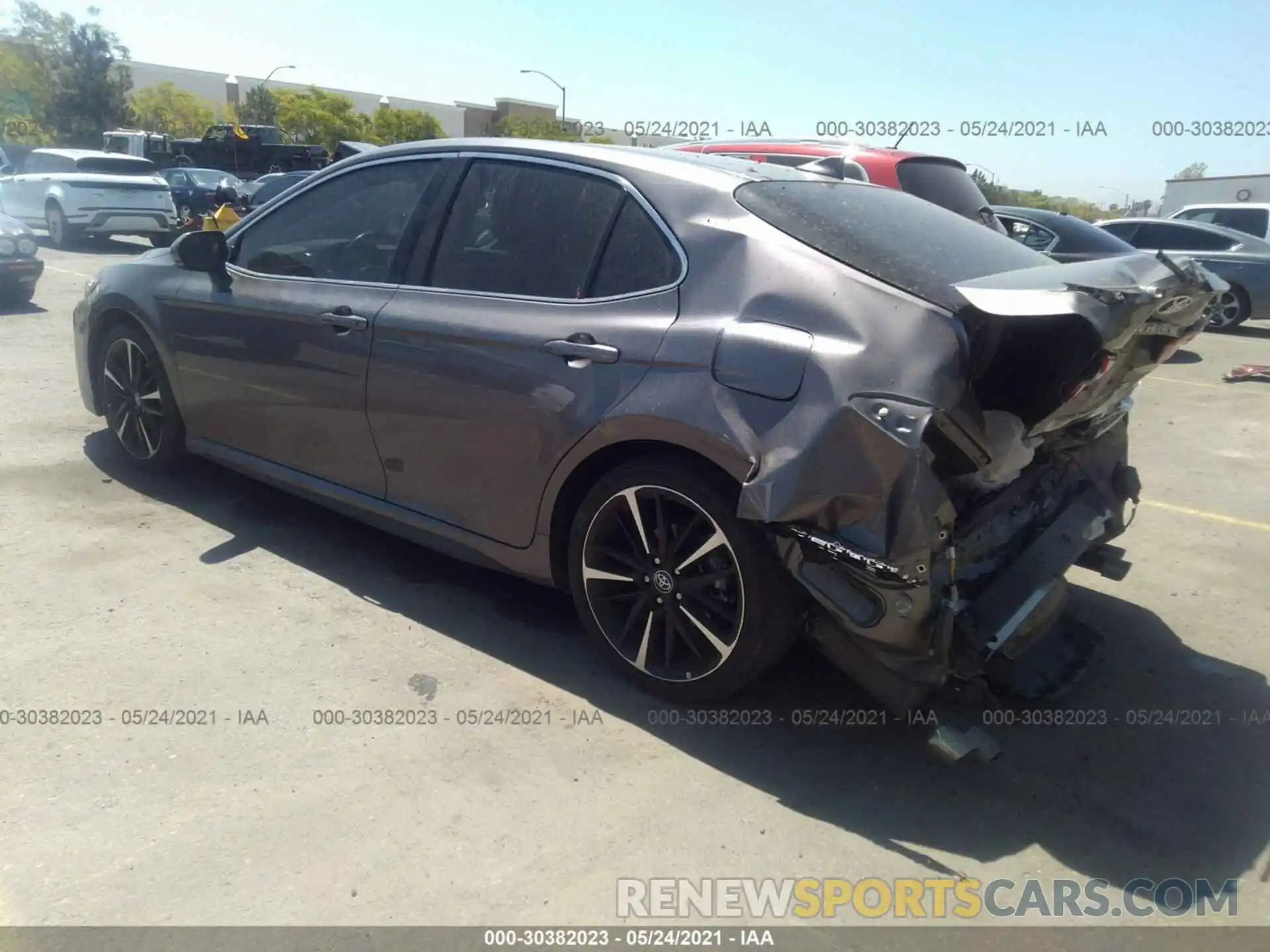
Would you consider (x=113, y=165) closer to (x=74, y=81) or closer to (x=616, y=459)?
(x=616, y=459)

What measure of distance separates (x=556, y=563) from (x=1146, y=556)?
309cm

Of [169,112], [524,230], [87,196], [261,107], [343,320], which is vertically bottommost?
[87,196]

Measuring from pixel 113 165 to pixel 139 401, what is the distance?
15144 millimetres

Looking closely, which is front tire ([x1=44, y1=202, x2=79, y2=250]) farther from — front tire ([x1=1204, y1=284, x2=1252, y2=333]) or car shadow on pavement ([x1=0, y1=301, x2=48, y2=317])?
front tire ([x1=1204, y1=284, x2=1252, y2=333])

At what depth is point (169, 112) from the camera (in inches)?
1991

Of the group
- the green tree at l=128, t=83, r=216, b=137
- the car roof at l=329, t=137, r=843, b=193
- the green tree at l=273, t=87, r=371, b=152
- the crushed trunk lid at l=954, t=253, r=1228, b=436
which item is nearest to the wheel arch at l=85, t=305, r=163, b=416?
the car roof at l=329, t=137, r=843, b=193

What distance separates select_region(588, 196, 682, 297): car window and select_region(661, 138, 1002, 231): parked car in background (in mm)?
3697

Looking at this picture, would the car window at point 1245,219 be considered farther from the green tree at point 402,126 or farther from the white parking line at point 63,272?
the green tree at point 402,126

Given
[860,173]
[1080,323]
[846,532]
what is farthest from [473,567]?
[860,173]

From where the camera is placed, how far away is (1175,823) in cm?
288

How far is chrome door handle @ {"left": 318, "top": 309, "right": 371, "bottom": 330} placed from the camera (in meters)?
3.88

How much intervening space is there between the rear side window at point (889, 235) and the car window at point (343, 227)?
152 centimetres

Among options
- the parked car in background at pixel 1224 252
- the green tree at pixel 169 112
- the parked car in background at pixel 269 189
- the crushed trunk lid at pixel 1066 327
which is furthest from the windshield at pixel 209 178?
the green tree at pixel 169 112

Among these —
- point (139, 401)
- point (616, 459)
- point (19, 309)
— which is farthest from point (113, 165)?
point (616, 459)
